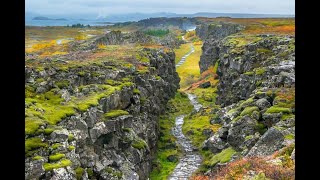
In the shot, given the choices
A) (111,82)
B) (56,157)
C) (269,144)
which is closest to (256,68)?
(111,82)

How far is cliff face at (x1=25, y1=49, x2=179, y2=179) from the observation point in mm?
30756

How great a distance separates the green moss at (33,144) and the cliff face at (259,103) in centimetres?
1837

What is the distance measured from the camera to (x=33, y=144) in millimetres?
30297

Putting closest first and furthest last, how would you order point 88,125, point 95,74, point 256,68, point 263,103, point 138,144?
point 88,125 → point 138,144 → point 263,103 → point 95,74 → point 256,68

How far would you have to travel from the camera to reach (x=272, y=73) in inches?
2633

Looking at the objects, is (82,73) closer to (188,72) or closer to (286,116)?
(286,116)

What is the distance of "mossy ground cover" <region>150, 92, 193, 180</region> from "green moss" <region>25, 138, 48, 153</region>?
23100 millimetres

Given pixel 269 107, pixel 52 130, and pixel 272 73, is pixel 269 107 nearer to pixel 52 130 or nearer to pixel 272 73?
pixel 272 73

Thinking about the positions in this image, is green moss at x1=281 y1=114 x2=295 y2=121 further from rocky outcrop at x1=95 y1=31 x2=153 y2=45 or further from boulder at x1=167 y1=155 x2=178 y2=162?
rocky outcrop at x1=95 y1=31 x2=153 y2=45

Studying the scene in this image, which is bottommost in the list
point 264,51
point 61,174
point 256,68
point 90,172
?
point 90,172

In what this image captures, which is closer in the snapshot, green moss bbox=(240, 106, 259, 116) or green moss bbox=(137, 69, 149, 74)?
green moss bbox=(240, 106, 259, 116)

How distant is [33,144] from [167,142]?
129 feet

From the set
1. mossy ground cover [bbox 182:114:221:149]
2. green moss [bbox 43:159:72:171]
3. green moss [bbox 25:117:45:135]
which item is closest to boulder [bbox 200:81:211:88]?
mossy ground cover [bbox 182:114:221:149]

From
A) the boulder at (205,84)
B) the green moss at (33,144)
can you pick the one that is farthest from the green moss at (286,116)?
the boulder at (205,84)
